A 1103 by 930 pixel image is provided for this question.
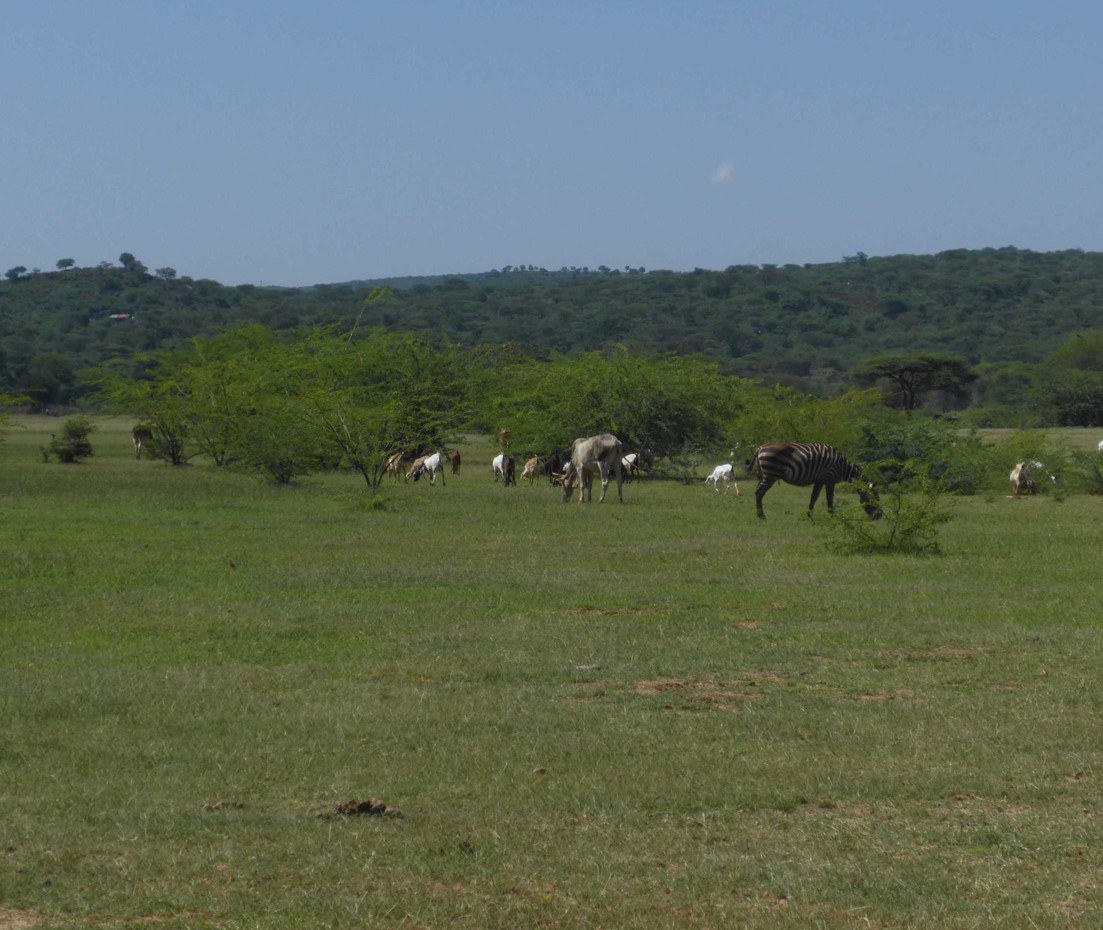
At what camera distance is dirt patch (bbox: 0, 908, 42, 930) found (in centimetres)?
515

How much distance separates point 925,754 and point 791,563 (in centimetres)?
922

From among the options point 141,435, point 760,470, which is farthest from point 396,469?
point 760,470

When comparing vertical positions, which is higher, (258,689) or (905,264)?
(905,264)

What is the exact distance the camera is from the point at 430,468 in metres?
34.8

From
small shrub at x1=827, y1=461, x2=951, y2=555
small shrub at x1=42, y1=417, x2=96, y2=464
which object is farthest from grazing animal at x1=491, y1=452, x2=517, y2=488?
small shrub at x1=827, y1=461, x2=951, y2=555

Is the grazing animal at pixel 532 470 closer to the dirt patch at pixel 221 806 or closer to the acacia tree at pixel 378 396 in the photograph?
the acacia tree at pixel 378 396

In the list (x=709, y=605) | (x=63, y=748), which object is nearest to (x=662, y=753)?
(x=63, y=748)

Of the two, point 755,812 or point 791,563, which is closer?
point 755,812

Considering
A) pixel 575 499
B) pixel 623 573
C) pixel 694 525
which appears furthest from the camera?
pixel 575 499

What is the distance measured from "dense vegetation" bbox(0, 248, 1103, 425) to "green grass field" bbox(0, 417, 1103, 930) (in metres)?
66.7

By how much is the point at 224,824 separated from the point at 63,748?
181cm

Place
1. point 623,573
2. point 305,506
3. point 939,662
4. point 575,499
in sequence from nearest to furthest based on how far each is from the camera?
point 939,662
point 623,573
point 305,506
point 575,499

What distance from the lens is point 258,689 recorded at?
31.3ft

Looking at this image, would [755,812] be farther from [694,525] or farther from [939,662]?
[694,525]
